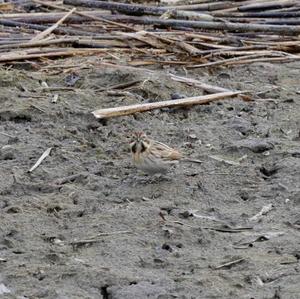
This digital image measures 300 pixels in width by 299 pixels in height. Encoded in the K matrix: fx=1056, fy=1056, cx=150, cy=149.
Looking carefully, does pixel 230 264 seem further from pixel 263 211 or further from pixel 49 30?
pixel 49 30

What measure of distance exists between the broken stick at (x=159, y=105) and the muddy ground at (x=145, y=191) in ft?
0.25

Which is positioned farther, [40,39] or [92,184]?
[40,39]

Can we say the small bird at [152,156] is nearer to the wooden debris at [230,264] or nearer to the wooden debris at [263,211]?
the wooden debris at [263,211]

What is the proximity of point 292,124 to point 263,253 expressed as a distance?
8.43 feet

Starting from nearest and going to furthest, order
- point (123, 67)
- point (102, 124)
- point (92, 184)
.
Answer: point (92, 184) < point (102, 124) < point (123, 67)

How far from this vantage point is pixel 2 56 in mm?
9453

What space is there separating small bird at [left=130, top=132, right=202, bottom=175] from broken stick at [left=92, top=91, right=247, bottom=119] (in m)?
0.91

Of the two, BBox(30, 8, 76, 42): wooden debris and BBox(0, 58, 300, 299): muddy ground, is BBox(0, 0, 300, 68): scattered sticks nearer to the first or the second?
BBox(30, 8, 76, 42): wooden debris

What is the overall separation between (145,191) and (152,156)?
239mm

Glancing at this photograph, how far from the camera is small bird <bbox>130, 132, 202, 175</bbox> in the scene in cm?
705

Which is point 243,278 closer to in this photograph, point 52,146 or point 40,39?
point 52,146

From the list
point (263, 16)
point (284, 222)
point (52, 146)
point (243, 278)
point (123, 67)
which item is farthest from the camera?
point (263, 16)

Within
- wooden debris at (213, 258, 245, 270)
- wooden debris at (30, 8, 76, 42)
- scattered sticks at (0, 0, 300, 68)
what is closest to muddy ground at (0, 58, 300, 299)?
wooden debris at (213, 258, 245, 270)

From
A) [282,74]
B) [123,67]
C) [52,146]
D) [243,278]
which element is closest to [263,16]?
[282,74]
